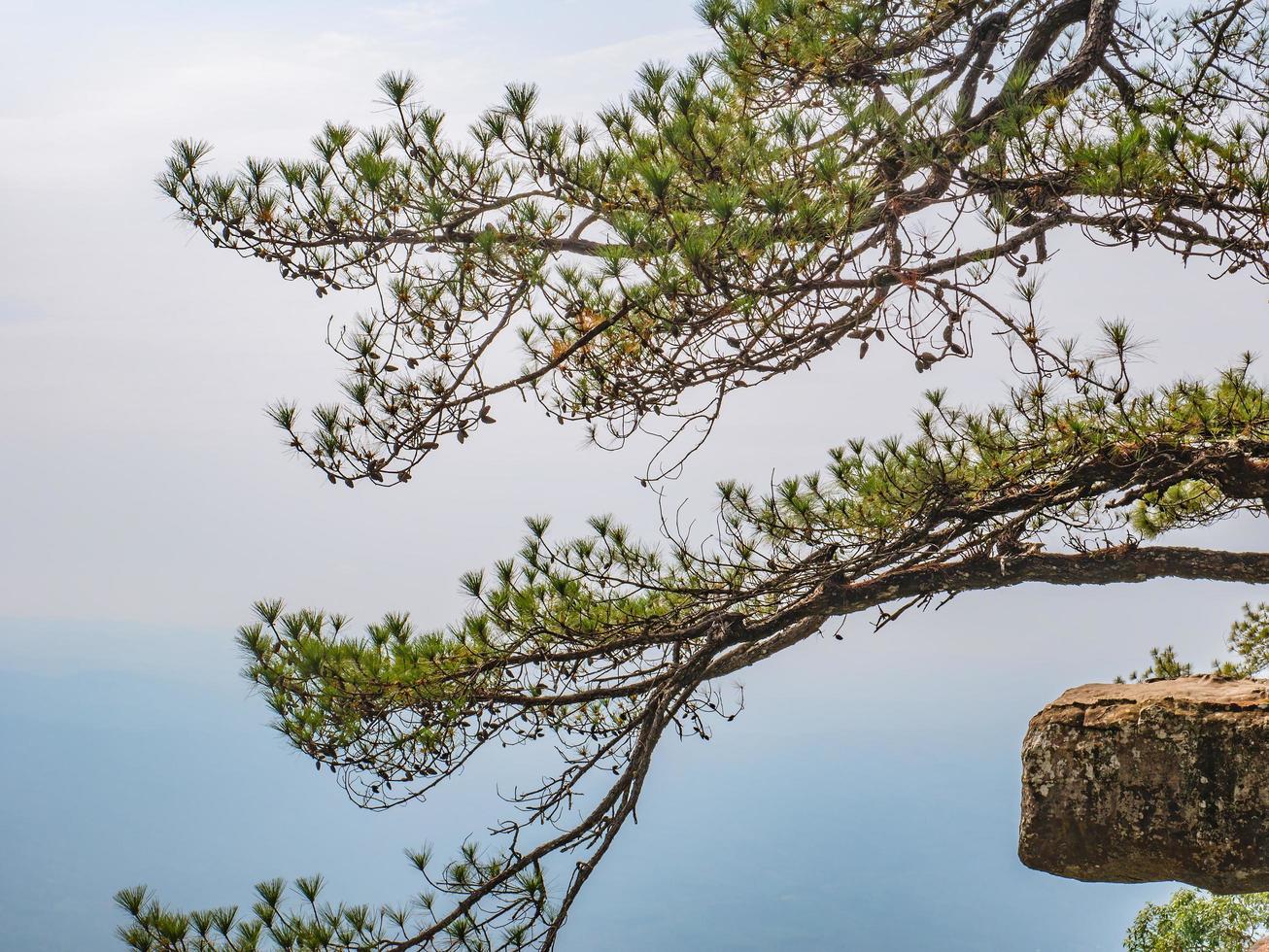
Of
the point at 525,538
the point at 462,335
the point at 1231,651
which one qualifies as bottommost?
the point at 1231,651

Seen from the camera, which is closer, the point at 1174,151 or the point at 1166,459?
the point at 1174,151

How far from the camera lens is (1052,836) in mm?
2797

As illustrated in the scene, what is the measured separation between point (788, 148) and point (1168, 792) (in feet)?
6.14

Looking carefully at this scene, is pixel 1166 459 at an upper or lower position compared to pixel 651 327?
lower

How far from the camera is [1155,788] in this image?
2.71 metres

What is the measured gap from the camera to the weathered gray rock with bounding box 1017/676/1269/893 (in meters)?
2.65

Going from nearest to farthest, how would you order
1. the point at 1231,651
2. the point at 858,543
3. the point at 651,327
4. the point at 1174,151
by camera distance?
the point at 1174,151 < the point at 651,327 < the point at 858,543 < the point at 1231,651

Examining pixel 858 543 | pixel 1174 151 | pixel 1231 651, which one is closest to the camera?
pixel 1174 151

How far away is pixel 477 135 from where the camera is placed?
2387 mm

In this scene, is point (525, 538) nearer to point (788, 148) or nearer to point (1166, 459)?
point (788, 148)

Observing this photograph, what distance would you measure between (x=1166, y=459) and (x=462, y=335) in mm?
1800

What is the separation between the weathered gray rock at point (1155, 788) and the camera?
2654 mm

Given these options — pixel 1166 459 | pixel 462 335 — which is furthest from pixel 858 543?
pixel 462 335

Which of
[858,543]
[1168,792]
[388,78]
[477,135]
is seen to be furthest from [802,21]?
[1168,792]
